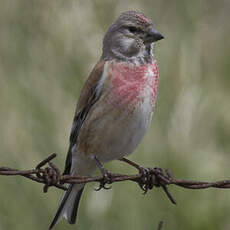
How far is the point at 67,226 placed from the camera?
177 inches

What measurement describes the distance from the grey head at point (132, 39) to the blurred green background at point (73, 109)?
1.61 feet

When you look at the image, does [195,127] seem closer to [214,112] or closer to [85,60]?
[214,112]

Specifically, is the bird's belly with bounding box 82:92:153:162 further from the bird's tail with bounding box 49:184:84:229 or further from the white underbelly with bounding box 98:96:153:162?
the bird's tail with bounding box 49:184:84:229

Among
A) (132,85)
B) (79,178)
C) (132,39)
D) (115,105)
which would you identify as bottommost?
(79,178)

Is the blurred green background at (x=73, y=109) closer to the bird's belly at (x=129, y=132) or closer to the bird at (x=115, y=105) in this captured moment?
the bird at (x=115, y=105)

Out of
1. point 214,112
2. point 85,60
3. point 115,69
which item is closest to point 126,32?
point 115,69

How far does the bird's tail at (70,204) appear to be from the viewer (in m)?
4.00

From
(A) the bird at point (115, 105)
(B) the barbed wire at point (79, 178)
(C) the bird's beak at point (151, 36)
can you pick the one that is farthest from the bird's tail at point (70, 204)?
(C) the bird's beak at point (151, 36)

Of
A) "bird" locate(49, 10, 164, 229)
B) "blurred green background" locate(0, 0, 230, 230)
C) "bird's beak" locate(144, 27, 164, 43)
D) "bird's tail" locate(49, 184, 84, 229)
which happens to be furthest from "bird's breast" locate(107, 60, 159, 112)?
"blurred green background" locate(0, 0, 230, 230)

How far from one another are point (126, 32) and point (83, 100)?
0.50 metres

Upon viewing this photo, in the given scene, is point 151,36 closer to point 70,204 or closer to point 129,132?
point 129,132

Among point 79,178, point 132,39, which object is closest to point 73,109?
point 132,39

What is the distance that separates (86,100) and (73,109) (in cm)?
53

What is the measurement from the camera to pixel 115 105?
3.91 metres
